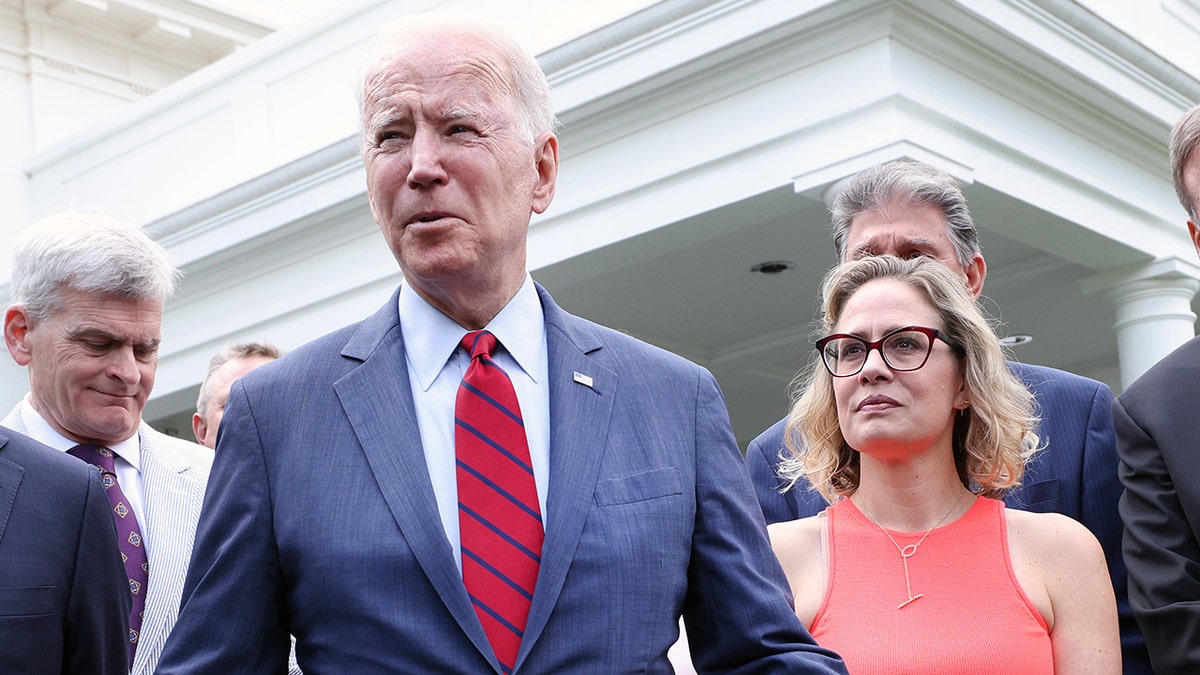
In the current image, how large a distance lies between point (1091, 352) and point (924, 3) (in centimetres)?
705

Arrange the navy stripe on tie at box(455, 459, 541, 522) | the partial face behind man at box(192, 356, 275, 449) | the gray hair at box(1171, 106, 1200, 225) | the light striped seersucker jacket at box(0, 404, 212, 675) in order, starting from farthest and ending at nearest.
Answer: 1. the partial face behind man at box(192, 356, 275, 449)
2. the light striped seersucker jacket at box(0, 404, 212, 675)
3. the gray hair at box(1171, 106, 1200, 225)
4. the navy stripe on tie at box(455, 459, 541, 522)

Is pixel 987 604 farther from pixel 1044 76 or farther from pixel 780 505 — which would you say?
pixel 1044 76

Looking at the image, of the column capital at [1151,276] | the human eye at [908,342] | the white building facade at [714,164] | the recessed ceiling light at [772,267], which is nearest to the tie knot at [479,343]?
the human eye at [908,342]

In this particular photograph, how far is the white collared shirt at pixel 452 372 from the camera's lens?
217 centimetres

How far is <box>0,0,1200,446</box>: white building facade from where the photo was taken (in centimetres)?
770

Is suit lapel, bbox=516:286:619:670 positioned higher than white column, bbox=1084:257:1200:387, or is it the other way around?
white column, bbox=1084:257:1200:387

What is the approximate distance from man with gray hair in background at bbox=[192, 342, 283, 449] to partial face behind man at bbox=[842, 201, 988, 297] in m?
2.71

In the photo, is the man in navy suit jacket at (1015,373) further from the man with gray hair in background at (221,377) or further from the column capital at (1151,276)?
the column capital at (1151,276)

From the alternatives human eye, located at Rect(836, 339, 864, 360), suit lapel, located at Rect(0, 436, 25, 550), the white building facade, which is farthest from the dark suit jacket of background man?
the white building facade

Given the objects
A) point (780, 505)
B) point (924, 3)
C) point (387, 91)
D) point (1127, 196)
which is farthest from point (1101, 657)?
point (1127, 196)

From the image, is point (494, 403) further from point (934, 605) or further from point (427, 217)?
point (934, 605)

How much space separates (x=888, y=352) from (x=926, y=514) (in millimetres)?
381

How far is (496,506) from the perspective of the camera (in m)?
2.12

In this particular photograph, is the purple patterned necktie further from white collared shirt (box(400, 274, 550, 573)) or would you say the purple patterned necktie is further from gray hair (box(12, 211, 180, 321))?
white collared shirt (box(400, 274, 550, 573))
